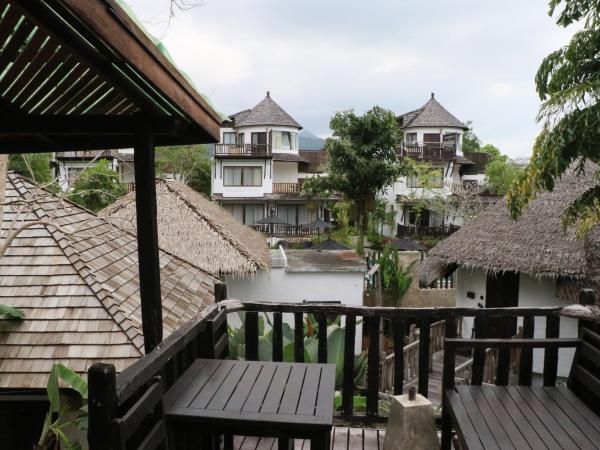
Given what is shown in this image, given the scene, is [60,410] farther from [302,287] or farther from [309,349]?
[302,287]

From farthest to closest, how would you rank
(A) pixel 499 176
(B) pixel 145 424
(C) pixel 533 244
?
1. (A) pixel 499 176
2. (C) pixel 533 244
3. (B) pixel 145 424

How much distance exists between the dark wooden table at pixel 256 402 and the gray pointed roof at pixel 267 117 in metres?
29.2

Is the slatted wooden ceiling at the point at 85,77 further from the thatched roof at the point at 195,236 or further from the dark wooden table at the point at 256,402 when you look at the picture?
the thatched roof at the point at 195,236

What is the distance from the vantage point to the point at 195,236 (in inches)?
488

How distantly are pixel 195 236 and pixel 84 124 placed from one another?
10111mm

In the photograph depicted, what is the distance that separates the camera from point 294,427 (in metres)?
2.11

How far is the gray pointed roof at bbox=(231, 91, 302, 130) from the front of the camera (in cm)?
3102

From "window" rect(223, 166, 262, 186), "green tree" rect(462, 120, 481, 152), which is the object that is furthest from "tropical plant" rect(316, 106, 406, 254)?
"green tree" rect(462, 120, 481, 152)

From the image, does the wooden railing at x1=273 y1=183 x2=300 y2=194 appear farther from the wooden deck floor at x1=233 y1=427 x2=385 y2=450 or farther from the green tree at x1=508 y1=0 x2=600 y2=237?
the wooden deck floor at x1=233 y1=427 x2=385 y2=450

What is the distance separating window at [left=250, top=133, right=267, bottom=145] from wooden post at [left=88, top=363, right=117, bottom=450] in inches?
1178

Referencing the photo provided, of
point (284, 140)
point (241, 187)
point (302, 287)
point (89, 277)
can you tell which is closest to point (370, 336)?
point (89, 277)

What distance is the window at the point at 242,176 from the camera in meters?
30.7

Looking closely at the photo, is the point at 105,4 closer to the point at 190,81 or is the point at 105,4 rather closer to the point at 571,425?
the point at 190,81

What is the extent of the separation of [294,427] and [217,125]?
1735mm
